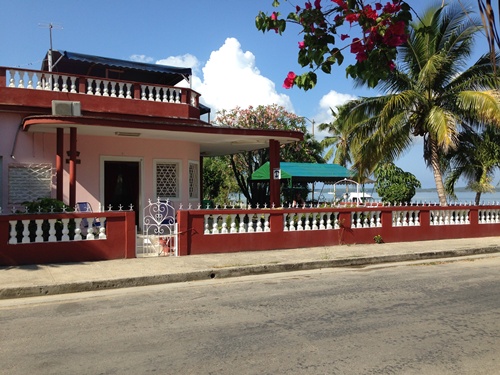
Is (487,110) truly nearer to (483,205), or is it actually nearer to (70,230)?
(483,205)

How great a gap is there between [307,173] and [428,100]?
24.0 feet

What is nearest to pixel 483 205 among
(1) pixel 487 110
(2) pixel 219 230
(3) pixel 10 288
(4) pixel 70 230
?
(1) pixel 487 110

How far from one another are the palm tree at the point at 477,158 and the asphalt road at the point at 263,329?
9541 mm

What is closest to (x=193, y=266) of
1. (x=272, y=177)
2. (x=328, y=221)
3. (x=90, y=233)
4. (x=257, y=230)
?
(x=90, y=233)

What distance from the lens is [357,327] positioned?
5.66m

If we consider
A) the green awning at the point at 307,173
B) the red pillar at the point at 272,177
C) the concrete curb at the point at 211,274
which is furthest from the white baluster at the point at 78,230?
the green awning at the point at 307,173

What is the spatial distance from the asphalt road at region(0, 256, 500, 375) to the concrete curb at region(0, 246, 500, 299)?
0.23 meters

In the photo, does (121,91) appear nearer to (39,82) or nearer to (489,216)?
(39,82)

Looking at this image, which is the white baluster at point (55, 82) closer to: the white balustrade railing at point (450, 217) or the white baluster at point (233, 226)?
the white baluster at point (233, 226)

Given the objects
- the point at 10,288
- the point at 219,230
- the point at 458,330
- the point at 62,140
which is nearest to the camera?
the point at 458,330

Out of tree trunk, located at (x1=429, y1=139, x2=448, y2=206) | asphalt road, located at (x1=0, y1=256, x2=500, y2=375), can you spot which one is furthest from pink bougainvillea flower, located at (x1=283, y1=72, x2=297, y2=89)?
tree trunk, located at (x1=429, y1=139, x2=448, y2=206)

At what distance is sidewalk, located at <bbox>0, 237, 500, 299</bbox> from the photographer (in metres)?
8.01

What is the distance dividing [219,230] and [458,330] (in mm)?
6556

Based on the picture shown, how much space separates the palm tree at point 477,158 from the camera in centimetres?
1672
